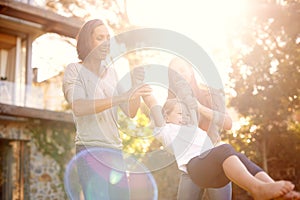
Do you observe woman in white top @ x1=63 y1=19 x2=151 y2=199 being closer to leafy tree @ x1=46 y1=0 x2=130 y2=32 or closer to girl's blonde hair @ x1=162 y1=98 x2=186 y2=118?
girl's blonde hair @ x1=162 y1=98 x2=186 y2=118

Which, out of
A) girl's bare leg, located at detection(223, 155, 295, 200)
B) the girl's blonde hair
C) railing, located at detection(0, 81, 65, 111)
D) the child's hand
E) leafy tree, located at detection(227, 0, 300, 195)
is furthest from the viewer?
railing, located at detection(0, 81, 65, 111)

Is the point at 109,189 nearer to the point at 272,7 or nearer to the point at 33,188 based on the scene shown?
the point at 33,188

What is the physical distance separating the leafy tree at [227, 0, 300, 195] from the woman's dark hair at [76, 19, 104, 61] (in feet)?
26.7

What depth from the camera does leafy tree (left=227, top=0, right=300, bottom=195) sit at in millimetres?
10320

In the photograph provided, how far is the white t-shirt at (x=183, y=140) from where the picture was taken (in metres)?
2.80

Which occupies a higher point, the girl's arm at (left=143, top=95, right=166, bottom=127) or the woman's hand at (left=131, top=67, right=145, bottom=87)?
the woman's hand at (left=131, top=67, right=145, bottom=87)

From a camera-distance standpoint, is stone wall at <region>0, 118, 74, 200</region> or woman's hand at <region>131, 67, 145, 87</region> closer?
woman's hand at <region>131, 67, 145, 87</region>

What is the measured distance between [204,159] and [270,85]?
28.0 ft

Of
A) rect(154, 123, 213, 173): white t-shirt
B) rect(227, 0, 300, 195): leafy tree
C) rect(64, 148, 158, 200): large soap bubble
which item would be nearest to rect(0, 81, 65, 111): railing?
rect(227, 0, 300, 195): leafy tree

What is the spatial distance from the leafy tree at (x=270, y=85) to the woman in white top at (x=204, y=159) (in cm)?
774

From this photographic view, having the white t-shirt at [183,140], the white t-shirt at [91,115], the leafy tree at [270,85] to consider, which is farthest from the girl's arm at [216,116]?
the leafy tree at [270,85]

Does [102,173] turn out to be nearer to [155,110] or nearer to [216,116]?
[155,110]

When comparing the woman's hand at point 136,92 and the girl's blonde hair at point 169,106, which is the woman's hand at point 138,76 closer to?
the woman's hand at point 136,92

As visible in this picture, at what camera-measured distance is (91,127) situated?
2.60m
